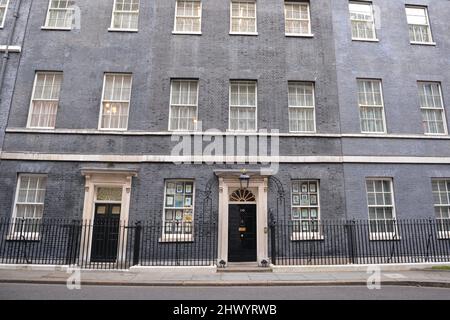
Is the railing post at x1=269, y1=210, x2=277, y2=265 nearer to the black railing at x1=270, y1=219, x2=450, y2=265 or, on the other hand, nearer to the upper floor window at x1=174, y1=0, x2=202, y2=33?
the black railing at x1=270, y1=219, x2=450, y2=265

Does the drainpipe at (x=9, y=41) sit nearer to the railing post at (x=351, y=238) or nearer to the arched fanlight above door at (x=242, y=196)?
the arched fanlight above door at (x=242, y=196)

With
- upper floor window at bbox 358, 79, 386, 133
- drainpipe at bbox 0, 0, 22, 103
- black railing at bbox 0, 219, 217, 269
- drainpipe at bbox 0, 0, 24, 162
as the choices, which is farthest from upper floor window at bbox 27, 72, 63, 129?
upper floor window at bbox 358, 79, 386, 133

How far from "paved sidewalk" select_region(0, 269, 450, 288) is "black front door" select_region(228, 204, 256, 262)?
5.26 feet

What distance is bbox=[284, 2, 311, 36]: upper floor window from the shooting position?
47.9ft

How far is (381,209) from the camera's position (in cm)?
1298

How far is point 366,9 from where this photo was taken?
15.2 m

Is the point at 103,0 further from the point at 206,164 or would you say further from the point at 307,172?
the point at 307,172

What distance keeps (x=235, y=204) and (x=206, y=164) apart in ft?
6.87

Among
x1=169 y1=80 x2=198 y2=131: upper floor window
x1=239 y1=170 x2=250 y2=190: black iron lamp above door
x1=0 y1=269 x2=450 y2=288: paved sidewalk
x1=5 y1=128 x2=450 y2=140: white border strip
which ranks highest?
x1=169 y1=80 x2=198 y2=131: upper floor window

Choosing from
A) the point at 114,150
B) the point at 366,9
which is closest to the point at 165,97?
the point at 114,150

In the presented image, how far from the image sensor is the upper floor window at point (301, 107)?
44.8 feet

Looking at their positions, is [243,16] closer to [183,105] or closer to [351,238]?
[183,105]

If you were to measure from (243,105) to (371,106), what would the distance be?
594cm

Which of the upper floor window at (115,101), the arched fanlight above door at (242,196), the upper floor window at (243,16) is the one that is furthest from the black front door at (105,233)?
the upper floor window at (243,16)
